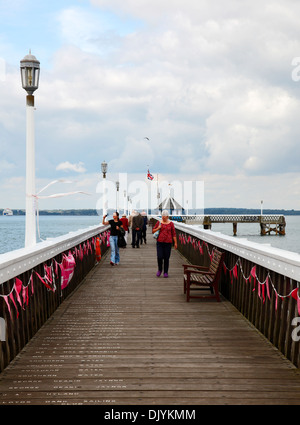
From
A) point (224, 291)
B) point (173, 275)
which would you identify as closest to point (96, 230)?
point (173, 275)

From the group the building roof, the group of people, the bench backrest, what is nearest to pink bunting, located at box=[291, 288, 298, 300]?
the bench backrest

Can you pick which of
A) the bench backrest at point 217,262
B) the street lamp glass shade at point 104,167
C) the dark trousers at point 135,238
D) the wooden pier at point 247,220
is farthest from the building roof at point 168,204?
the bench backrest at point 217,262

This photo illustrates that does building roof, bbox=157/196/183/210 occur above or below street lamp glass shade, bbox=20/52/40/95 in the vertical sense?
below

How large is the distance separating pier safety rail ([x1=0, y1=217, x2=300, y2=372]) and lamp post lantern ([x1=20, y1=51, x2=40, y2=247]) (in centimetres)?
55

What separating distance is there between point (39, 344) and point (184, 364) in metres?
1.97

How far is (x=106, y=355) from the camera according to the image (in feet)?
19.0

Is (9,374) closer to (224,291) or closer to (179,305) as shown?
(179,305)

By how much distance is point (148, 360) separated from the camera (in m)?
5.59

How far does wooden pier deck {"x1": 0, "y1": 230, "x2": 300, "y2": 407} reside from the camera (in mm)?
4555

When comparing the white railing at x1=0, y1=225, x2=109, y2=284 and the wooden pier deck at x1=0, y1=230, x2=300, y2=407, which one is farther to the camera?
the white railing at x1=0, y1=225, x2=109, y2=284

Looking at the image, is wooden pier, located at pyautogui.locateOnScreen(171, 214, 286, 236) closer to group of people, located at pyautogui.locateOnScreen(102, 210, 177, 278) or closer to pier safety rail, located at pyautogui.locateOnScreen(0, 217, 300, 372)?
group of people, located at pyautogui.locateOnScreen(102, 210, 177, 278)

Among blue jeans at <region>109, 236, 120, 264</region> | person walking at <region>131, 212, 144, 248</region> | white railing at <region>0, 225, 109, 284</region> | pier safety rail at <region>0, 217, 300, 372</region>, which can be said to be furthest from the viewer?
person walking at <region>131, 212, 144, 248</region>

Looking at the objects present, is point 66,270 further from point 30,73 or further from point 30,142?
point 30,73
